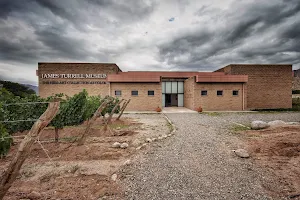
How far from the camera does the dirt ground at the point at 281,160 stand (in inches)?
129

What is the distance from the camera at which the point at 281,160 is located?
4.62m

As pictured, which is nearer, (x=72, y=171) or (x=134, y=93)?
(x=72, y=171)

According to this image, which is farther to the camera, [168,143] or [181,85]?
[181,85]

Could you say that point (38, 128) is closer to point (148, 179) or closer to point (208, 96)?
point (148, 179)

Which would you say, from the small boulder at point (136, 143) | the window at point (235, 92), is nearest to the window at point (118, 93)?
the small boulder at point (136, 143)

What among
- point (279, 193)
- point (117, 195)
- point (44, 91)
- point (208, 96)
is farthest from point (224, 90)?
point (44, 91)

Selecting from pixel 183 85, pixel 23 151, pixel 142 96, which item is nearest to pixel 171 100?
pixel 183 85

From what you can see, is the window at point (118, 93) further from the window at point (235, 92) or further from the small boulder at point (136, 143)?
the window at point (235, 92)

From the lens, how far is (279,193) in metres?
3.14

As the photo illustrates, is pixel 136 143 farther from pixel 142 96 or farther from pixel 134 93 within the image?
pixel 134 93

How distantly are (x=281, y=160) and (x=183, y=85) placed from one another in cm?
2082

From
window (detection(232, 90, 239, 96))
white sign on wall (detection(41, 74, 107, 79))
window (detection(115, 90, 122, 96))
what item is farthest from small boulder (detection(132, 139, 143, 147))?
white sign on wall (detection(41, 74, 107, 79))

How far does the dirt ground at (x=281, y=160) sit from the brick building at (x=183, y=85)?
44.5ft

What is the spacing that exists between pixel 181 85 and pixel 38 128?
77.7 feet
